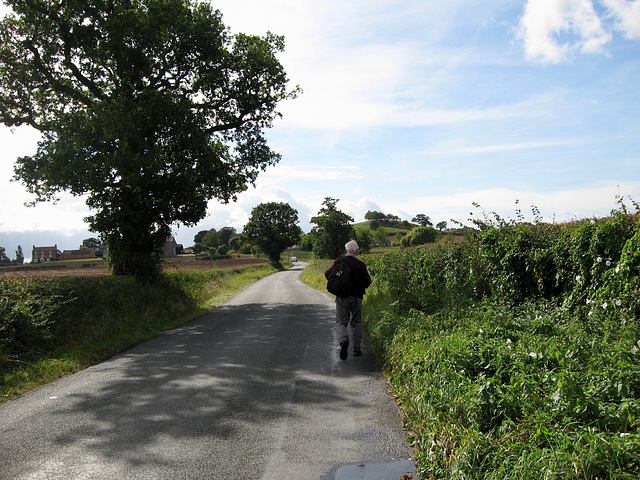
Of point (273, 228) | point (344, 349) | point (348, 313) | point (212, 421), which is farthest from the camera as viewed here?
point (273, 228)

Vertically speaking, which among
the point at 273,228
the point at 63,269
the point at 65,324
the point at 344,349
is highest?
the point at 273,228

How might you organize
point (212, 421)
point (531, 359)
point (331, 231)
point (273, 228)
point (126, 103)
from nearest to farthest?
1. point (531, 359)
2. point (212, 421)
3. point (126, 103)
4. point (331, 231)
5. point (273, 228)

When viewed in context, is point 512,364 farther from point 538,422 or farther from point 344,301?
point 344,301

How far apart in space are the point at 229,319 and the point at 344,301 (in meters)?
6.95

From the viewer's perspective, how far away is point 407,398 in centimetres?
507

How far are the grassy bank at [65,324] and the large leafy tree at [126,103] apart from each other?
382 cm

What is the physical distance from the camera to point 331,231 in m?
69.2

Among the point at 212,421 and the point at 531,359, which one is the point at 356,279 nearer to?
the point at 212,421

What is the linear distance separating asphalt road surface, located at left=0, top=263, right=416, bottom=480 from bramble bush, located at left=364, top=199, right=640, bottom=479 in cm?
53

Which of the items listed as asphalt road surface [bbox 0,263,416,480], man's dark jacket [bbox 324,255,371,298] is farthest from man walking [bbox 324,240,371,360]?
asphalt road surface [bbox 0,263,416,480]

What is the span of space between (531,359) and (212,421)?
3.38 m

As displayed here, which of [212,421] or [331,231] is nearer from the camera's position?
[212,421]

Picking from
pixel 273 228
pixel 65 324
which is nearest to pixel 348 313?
pixel 65 324

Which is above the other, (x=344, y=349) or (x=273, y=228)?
(x=273, y=228)
